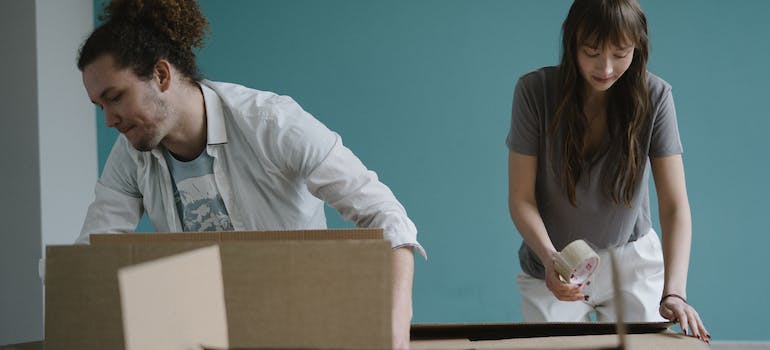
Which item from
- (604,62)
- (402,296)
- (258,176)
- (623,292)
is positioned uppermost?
(604,62)

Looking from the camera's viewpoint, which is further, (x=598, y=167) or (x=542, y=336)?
(x=598, y=167)

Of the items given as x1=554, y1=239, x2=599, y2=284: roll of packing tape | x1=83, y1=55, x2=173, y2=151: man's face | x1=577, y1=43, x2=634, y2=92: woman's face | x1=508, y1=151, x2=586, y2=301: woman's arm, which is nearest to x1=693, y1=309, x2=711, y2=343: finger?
x1=554, y1=239, x2=599, y2=284: roll of packing tape

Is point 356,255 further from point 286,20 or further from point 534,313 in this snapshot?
point 286,20

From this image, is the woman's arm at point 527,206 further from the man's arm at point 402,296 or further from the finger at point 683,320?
the man's arm at point 402,296

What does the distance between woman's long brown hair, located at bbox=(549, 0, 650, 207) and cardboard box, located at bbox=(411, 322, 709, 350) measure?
45 centimetres

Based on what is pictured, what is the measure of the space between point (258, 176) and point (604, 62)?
0.63 m

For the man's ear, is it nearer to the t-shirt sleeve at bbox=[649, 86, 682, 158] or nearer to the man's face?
the man's face

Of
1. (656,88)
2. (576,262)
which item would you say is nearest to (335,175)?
(576,262)

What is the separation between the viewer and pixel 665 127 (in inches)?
51.9

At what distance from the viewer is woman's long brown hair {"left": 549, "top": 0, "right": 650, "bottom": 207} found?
124 cm

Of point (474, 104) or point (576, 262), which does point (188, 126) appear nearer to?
point (576, 262)

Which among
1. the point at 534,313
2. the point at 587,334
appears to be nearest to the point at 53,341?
the point at 587,334

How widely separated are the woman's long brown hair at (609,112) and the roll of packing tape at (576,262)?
297 mm

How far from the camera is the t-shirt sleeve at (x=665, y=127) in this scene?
4.31ft
